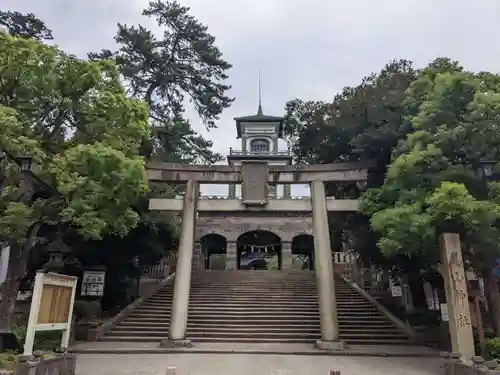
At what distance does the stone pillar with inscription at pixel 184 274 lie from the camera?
1236cm

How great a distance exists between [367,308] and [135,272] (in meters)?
8.67

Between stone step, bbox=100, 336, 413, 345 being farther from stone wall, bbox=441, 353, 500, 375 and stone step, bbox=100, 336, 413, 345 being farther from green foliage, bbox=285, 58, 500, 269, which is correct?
stone wall, bbox=441, 353, 500, 375

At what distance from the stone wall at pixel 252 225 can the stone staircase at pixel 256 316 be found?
26.8 ft

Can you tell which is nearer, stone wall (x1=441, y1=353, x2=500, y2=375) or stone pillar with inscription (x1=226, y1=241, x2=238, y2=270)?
stone wall (x1=441, y1=353, x2=500, y2=375)

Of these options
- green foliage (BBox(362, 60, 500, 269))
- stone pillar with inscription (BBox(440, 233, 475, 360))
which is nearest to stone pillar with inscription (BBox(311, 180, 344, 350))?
green foliage (BBox(362, 60, 500, 269))

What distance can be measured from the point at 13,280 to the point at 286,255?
1870 centimetres

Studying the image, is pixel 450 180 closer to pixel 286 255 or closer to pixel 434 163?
pixel 434 163

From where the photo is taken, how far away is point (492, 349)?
9047mm

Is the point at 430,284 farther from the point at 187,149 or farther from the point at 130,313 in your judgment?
the point at 187,149

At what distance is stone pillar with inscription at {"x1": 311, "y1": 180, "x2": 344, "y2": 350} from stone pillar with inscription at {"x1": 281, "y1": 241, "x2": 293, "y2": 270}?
43.4 ft

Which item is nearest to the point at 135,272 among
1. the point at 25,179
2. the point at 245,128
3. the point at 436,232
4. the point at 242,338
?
the point at 242,338

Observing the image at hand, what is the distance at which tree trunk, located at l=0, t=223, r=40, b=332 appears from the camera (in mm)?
10234

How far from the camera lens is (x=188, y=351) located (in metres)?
11.6

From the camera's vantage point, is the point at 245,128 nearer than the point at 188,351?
No
